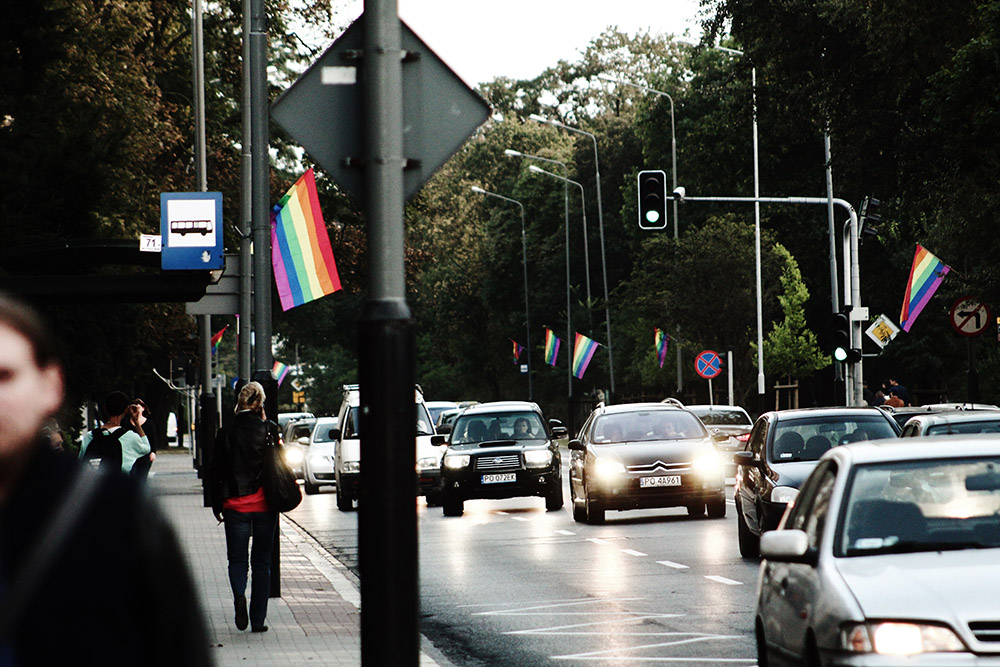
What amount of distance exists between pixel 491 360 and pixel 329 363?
42.9m

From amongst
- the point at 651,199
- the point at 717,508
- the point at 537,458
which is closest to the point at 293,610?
the point at 717,508

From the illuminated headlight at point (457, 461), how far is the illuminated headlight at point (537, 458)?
92 centimetres

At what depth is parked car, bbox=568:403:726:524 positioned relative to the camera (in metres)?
25.0

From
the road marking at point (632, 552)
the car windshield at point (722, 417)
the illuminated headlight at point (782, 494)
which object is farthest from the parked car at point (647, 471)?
the car windshield at point (722, 417)

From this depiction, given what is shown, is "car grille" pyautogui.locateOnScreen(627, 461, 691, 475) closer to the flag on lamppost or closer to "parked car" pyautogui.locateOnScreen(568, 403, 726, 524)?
"parked car" pyautogui.locateOnScreen(568, 403, 726, 524)

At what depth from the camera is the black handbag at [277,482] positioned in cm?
1283

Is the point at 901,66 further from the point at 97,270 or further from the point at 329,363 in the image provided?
the point at 329,363

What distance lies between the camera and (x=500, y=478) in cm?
2917

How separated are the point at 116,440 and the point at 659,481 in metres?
9.97

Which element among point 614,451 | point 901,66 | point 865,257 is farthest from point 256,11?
point 865,257

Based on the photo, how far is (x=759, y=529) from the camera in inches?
744

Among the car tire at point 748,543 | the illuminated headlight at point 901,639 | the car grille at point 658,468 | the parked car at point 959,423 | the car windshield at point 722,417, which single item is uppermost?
the car windshield at point 722,417

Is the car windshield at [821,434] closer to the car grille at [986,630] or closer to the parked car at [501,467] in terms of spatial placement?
the parked car at [501,467]

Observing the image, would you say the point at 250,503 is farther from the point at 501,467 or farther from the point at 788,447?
the point at 501,467
